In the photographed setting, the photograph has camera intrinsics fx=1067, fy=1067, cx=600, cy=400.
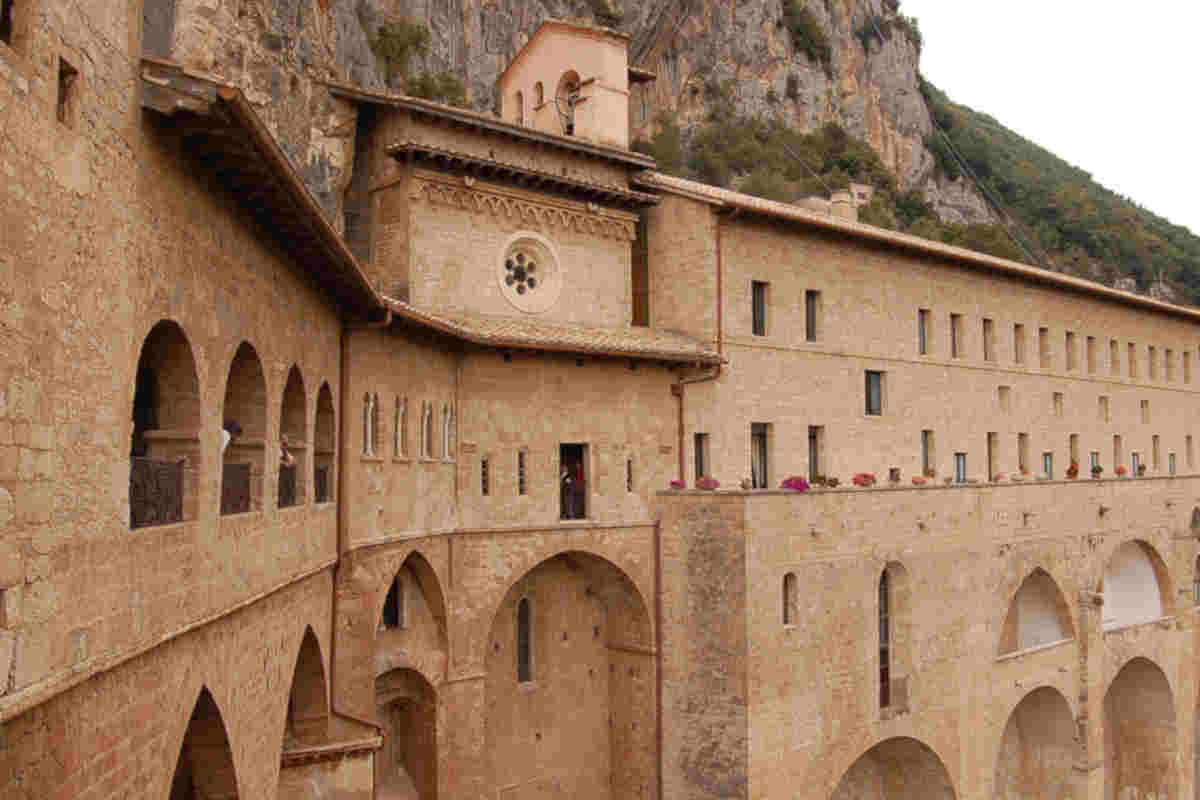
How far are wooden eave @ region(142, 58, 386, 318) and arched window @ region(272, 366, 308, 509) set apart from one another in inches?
56.8

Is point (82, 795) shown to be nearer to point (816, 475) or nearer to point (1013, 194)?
point (816, 475)

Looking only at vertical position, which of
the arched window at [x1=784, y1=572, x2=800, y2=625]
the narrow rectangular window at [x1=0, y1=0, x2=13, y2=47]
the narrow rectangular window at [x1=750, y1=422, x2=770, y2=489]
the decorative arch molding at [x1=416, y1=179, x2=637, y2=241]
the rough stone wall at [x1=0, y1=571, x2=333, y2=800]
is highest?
the decorative arch molding at [x1=416, y1=179, x2=637, y2=241]

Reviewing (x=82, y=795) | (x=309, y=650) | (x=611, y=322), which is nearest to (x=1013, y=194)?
(x=611, y=322)

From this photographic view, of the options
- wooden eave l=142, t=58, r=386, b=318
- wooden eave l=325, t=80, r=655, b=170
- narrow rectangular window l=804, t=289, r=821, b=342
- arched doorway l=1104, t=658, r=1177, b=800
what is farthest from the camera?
arched doorway l=1104, t=658, r=1177, b=800

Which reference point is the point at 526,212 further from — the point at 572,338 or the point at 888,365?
the point at 888,365

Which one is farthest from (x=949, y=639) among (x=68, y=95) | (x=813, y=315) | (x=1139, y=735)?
(x=68, y=95)

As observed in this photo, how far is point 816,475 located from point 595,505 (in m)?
6.92

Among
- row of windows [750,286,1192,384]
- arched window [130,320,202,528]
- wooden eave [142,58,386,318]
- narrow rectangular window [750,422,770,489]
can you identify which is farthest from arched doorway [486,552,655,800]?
arched window [130,320,202,528]

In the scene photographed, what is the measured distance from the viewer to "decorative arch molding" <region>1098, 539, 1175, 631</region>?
3412 centimetres

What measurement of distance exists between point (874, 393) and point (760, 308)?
4.97 m

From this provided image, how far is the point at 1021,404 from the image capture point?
1303 inches

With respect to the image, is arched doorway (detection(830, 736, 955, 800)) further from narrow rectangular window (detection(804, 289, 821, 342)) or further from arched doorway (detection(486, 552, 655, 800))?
narrow rectangular window (detection(804, 289, 821, 342))

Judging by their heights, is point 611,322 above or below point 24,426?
above

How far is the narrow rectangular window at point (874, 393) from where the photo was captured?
27516 mm
